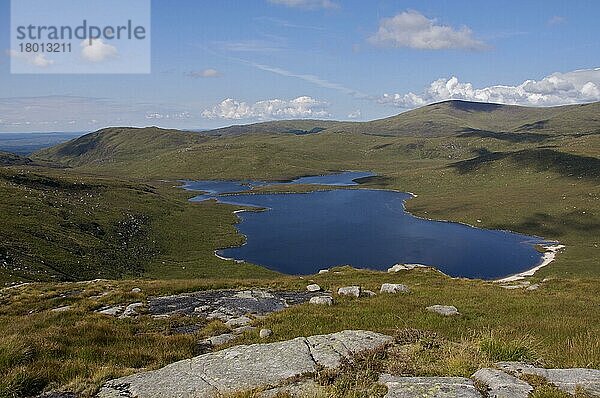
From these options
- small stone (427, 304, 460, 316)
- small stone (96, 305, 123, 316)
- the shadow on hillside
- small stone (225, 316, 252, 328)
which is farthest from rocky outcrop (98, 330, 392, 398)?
the shadow on hillside

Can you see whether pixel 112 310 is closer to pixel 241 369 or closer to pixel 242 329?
pixel 242 329

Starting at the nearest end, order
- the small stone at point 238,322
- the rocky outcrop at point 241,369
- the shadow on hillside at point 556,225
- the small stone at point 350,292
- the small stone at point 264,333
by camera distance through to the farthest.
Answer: the rocky outcrop at point 241,369 → the small stone at point 264,333 → the small stone at point 238,322 → the small stone at point 350,292 → the shadow on hillside at point 556,225

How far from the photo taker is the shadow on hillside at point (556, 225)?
148 metres

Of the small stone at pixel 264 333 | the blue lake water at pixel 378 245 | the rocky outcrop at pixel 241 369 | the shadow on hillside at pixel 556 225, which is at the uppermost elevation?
the rocky outcrop at pixel 241 369

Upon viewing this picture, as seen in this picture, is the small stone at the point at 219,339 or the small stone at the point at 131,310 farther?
the small stone at the point at 131,310

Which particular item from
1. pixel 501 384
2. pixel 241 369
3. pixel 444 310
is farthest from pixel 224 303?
pixel 501 384

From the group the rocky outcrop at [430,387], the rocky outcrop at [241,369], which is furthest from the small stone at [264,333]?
the rocky outcrop at [430,387]

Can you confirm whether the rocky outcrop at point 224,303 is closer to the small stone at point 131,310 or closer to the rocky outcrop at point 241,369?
the small stone at point 131,310

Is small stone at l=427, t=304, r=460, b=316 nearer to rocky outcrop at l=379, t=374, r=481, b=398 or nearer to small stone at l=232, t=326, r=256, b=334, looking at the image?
small stone at l=232, t=326, r=256, b=334

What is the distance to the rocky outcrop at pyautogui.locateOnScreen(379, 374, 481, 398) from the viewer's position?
9.44 metres

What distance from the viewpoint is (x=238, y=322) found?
2228 centimetres

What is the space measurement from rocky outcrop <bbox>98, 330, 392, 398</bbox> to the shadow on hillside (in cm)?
15618

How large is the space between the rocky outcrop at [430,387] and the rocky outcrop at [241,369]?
2.33 meters

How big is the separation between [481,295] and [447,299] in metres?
4.16
